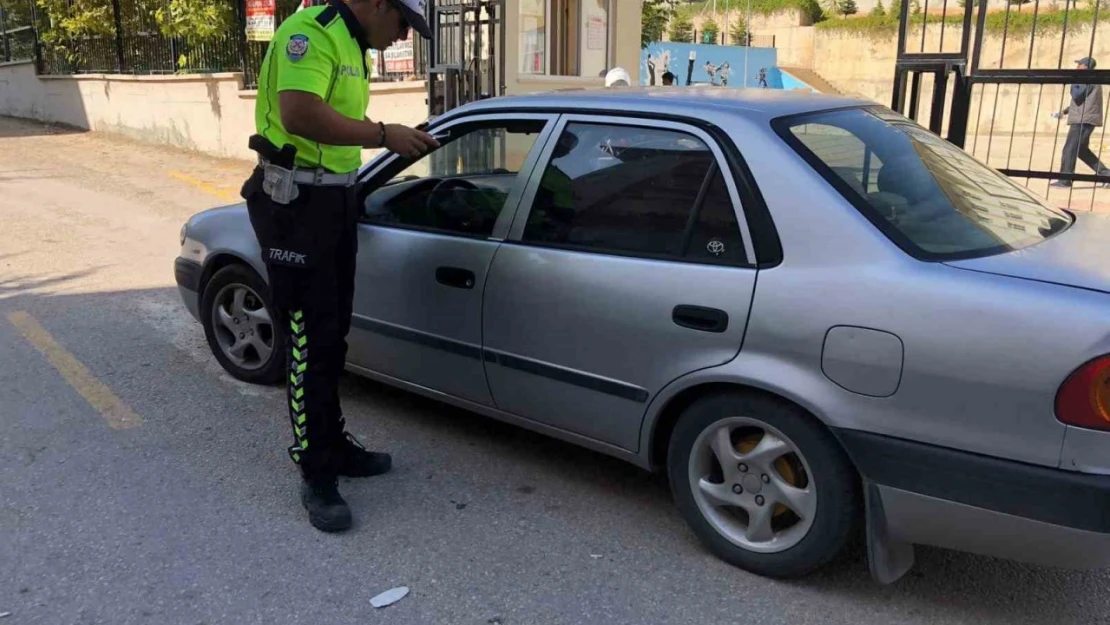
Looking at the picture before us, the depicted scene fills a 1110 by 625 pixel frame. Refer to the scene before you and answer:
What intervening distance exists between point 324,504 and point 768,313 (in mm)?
1727

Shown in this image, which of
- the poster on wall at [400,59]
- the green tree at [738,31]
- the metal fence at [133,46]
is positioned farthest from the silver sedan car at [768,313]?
the green tree at [738,31]

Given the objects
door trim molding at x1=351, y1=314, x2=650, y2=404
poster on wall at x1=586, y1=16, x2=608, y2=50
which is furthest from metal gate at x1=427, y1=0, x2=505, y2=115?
door trim molding at x1=351, y1=314, x2=650, y2=404

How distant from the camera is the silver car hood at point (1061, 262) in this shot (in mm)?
2496

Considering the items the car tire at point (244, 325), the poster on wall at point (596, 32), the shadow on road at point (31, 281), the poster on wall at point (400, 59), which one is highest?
the poster on wall at point (596, 32)

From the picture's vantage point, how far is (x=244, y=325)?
4.54 metres

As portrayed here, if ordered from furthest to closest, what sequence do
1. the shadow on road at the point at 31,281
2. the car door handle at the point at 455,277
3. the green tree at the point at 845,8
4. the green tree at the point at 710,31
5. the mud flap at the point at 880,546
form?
the green tree at the point at 845,8 → the green tree at the point at 710,31 → the shadow on road at the point at 31,281 → the car door handle at the point at 455,277 → the mud flap at the point at 880,546

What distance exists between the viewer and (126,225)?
927 centimetres

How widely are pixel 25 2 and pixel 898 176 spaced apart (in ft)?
72.6

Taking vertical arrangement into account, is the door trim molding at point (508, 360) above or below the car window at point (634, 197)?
below

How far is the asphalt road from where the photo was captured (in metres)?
2.85

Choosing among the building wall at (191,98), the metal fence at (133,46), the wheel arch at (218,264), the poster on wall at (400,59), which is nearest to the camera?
the wheel arch at (218,264)

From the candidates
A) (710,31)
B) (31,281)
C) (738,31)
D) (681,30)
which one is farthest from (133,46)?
(738,31)

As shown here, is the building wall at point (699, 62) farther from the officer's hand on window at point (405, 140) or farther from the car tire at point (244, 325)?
the officer's hand on window at point (405, 140)

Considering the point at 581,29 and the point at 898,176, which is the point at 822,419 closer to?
the point at 898,176
